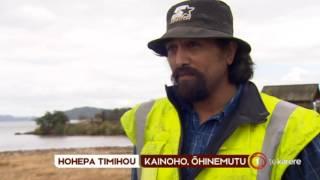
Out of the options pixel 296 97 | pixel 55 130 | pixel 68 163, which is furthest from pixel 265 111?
pixel 55 130

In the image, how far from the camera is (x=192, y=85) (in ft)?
8.52

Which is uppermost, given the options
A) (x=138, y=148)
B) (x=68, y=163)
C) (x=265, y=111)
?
(x=265, y=111)

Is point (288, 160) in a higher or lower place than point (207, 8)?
lower

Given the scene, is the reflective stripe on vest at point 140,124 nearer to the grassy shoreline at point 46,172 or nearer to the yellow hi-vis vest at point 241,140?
the yellow hi-vis vest at point 241,140

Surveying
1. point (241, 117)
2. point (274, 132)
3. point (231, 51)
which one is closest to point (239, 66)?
point (231, 51)

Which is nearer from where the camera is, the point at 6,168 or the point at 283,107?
the point at 283,107

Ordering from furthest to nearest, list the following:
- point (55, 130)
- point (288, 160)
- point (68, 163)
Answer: point (55, 130) → point (68, 163) → point (288, 160)

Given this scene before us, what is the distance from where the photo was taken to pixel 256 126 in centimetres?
248

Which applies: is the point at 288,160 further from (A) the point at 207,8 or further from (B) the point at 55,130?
(B) the point at 55,130

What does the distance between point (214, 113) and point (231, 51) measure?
1.43 feet

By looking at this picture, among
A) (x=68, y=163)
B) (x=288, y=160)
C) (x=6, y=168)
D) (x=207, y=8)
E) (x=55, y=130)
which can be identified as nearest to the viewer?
(x=288, y=160)

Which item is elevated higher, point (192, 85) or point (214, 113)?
point (192, 85)

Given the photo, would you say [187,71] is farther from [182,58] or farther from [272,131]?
[272,131]

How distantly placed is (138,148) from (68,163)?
0.73 metres
